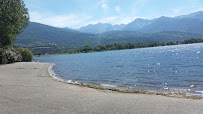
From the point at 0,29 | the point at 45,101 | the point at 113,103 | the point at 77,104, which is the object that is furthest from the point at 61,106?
the point at 0,29

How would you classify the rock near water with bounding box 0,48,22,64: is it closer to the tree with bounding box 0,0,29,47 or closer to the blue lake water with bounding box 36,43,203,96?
the tree with bounding box 0,0,29,47

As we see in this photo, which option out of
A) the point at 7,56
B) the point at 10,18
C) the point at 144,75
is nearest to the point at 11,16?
the point at 10,18

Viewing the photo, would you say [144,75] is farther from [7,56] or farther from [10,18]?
[7,56]

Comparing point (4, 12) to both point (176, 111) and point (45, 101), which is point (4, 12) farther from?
point (176, 111)

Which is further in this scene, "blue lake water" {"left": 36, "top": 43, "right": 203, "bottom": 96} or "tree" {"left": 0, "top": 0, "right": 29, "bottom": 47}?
"tree" {"left": 0, "top": 0, "right": 29, "bottom": 47}

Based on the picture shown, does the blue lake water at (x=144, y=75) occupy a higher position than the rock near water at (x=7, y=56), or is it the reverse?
the rock near water at (x=7, y=56)

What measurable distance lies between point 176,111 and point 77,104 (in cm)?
577

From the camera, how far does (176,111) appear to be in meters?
7.80

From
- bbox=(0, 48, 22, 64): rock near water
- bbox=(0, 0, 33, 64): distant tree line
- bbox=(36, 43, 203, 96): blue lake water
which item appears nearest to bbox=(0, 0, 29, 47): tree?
bbox=(0, 0, 33, 64): distant tree line

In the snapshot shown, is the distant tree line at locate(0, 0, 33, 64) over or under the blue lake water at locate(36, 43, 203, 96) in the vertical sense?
over

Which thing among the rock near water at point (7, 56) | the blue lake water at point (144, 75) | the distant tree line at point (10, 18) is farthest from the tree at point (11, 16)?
the blue lake water at point (144, 75)

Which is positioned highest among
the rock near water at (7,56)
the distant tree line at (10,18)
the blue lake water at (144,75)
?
the distant tree line at (10,18)

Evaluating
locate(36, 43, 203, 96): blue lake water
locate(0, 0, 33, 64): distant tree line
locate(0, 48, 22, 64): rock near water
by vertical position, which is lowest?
locate(36, 43, 203, 96): blue lake water

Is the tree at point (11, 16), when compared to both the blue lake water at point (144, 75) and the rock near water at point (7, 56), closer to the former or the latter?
the rock near water at point (7, 56)
